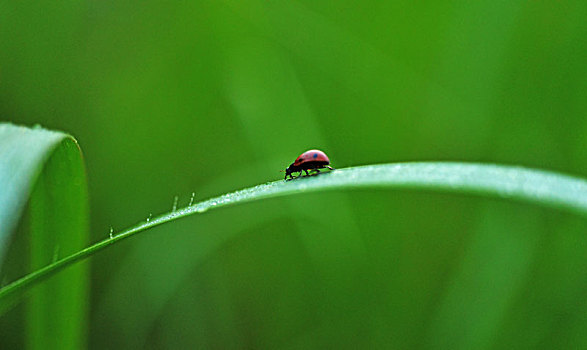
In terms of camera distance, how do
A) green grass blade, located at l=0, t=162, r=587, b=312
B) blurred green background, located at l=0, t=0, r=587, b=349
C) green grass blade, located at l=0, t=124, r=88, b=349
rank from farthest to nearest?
blurred green background, located at l=0, t=0, r=587, b=349 < green grass blade, located at l=0, t=124, r=88, b=349 < green grass blade, located at l=0, t=162, r=587, b=312

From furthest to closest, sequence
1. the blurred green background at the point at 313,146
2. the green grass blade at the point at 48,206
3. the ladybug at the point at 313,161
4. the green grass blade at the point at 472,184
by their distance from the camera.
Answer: the blurred green background at the point at 313,146
the ladybug at the point at 313,161
the green grass blade at the point at 48,206
the green grass blade at the point at 472,184

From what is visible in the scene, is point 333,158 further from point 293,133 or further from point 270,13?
point 270,13

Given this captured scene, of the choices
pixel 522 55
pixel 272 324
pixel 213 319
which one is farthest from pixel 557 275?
pixel 213 319

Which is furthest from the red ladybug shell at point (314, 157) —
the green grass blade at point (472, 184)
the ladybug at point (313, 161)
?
the green grass blade at point (472, 184)

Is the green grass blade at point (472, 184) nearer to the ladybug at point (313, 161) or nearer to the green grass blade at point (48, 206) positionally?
the green grass blade at point (48, 206)

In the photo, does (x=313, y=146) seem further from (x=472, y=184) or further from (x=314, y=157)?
(x=472, y=184)

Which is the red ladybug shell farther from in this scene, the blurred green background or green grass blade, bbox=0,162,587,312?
the blurred green background

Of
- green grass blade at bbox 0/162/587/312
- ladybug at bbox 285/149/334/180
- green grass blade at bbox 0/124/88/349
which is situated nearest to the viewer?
green grass blade at bbox 0/162/587/312

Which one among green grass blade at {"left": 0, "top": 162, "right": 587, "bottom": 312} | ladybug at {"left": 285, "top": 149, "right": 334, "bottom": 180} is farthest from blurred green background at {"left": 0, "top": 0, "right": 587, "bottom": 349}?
green grass blade at {"left": 0, "top": 162, "right": 587, "bottom": 312}
